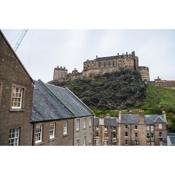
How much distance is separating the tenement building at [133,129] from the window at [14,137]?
416 cm

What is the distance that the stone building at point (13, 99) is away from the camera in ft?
16.3

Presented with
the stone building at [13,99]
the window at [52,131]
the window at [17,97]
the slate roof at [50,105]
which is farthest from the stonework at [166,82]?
the window at [17,97]

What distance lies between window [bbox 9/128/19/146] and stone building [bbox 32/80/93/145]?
2.26 feet

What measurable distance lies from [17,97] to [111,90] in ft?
18.5

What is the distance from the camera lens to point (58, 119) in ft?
25.2

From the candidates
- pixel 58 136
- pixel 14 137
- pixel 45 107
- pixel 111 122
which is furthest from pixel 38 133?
pixel 111 122

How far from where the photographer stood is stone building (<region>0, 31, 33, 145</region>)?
4.95 metres

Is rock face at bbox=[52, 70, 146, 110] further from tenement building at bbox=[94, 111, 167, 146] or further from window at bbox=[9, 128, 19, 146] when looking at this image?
window at bbox=[9, 128, 19, 146]

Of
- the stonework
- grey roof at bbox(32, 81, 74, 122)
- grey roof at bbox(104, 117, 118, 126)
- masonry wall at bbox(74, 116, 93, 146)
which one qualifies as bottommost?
masonry wall at bbox(74, 116, 93, 146)

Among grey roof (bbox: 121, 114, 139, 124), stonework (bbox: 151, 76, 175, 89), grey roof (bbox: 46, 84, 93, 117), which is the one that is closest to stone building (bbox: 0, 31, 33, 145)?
grey roof (bbox: 46, 84, 93, 117)

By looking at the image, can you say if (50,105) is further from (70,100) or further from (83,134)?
(83,134)
